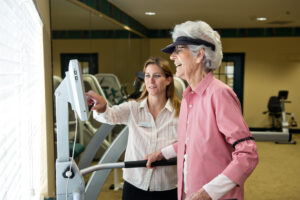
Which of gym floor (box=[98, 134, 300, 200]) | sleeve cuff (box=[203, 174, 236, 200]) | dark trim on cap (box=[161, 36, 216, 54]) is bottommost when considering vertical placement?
gym floor (box=[98, 134, 300, 200])

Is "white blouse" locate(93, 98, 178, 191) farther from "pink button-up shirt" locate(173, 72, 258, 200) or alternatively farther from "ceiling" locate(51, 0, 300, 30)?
"ceiling" locate(51, 0, 300, 30)

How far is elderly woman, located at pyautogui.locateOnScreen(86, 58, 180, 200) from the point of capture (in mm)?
1872

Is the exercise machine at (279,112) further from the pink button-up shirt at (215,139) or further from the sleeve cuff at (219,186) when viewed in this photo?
the sleeve cuff at (219,186)

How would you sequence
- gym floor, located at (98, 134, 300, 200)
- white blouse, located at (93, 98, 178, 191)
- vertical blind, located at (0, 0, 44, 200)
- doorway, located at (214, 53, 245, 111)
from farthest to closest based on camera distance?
doorway, located at (214, 53, 245, 111), gym floor, located at (98, 134, 300, 200), white blouse, located at (93, 98, 178, 191), vertical blind, located at (0, 0, 44, 200)

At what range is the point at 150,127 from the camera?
193 centimetres

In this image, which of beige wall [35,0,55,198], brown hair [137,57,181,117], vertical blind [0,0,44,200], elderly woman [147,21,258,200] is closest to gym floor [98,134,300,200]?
beige wall [35,0,55,198]

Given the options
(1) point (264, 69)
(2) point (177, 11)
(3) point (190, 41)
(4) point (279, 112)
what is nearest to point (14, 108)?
(3) point (190, 41)

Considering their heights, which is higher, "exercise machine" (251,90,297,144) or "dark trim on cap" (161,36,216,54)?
"dark trim on cap" (161,36,216,54)

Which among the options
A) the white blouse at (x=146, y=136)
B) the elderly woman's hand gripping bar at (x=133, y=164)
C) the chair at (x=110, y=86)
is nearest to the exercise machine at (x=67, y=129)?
the elderly woman's hand gripping bar at (x=133, y=164)

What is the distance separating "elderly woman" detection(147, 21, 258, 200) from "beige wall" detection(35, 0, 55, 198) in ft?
4.21

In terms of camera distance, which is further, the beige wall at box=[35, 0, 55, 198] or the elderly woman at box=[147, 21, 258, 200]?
the beige wall at box=[35, 0, 55, 198]

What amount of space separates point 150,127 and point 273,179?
11.1 ft

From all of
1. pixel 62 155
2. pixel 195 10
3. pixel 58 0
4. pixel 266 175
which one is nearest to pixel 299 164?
pixel 266 175

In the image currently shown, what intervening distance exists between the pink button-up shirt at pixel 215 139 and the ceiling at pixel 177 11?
1785 millimetres
